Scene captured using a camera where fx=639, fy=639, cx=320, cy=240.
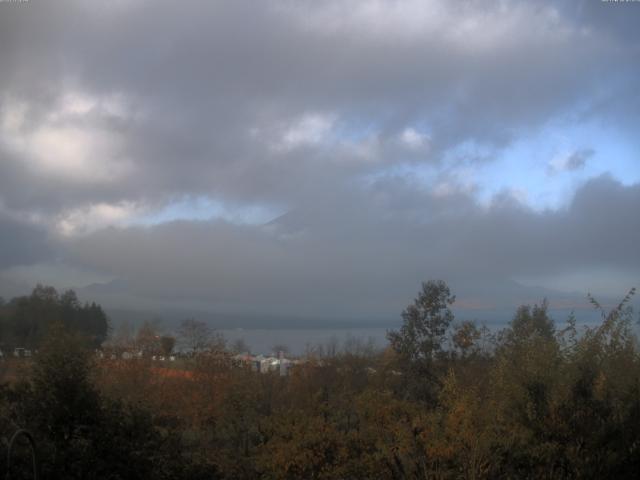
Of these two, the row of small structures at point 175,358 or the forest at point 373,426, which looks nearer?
the forest at point 373,426

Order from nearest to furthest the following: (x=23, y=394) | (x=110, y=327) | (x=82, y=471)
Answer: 1. (x=82, y=471)
2. (x=23, y=394)
3. (x=110, y=327)

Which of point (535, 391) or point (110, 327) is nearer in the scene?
point (535, 391)

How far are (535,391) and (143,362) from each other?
16222 mm

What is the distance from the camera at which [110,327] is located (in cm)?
3938

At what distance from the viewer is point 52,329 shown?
970 cm

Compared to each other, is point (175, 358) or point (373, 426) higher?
point (175, 358)

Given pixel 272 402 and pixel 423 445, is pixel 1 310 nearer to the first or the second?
pixel 272 402

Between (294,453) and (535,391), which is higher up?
(535,391)

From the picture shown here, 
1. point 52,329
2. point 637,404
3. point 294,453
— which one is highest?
point 52,329

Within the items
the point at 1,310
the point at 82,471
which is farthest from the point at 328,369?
the point at 1,310

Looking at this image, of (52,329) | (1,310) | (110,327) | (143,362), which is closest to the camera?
(52,329)

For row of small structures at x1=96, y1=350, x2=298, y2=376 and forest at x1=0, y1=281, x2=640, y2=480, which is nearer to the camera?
forest at x1=0, y1=281, x2=640, y2=480

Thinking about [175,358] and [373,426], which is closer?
[373,426]

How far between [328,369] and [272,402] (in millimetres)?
4751
